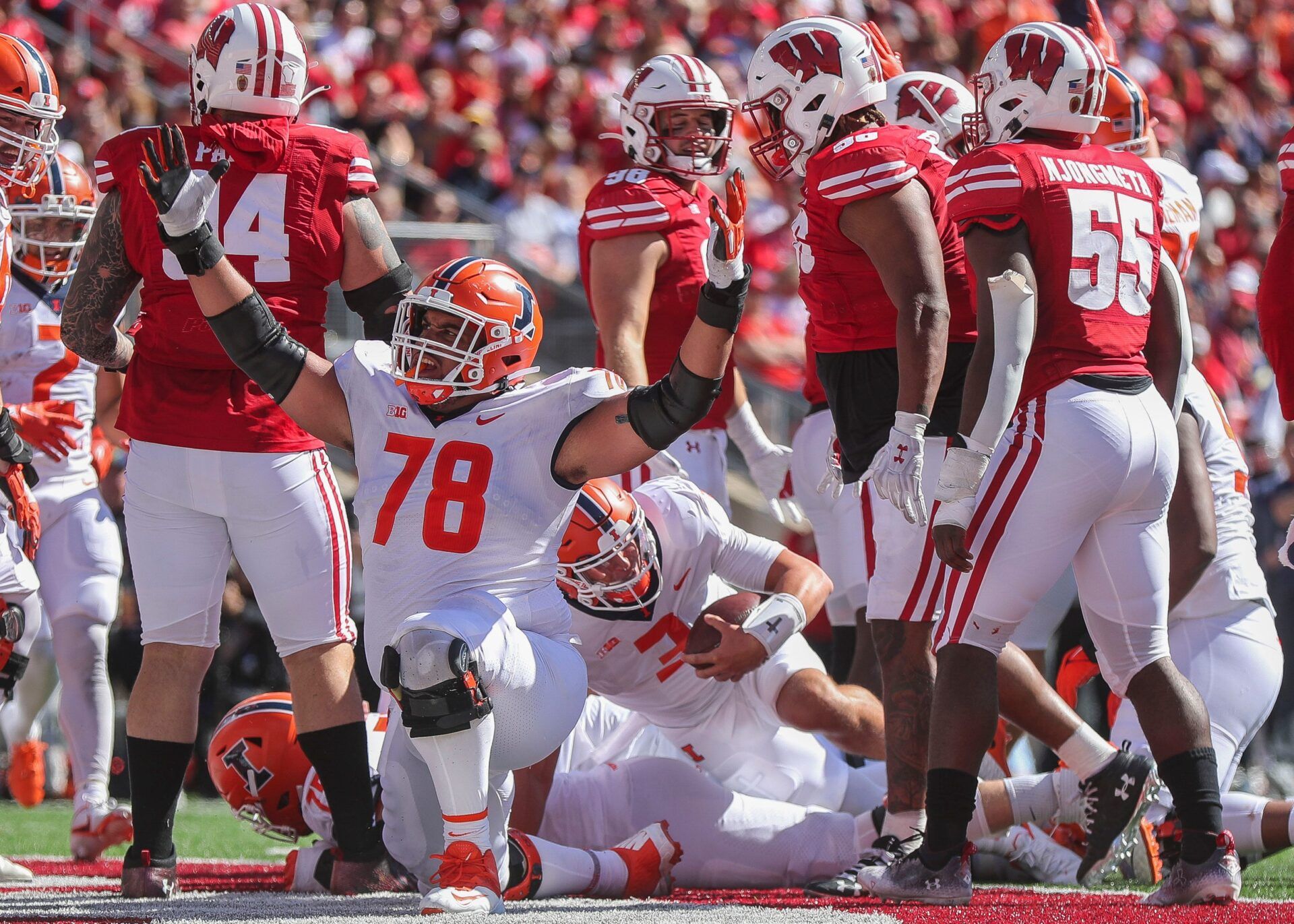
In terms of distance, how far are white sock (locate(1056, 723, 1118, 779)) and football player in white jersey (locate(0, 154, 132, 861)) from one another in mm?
2622

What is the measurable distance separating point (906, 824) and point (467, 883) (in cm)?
111

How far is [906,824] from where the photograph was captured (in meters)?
3.84

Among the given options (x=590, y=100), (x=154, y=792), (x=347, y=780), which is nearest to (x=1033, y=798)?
(x=347, y=780)

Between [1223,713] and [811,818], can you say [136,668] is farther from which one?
[1223,713]

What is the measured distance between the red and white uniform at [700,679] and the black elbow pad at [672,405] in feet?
3.13

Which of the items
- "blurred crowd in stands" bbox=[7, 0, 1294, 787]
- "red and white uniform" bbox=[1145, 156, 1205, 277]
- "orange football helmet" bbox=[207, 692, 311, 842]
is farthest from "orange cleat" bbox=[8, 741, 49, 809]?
"red and white uniform" bbox=[1145, 156, 1205, 277]

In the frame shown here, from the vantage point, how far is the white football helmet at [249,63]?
12.9 feet

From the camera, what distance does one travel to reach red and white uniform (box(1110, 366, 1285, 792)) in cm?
435

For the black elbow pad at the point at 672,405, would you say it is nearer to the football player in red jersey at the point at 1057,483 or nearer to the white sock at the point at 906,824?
the football player in red jersey at the point at 1057,483

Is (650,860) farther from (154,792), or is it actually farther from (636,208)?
(636,208)

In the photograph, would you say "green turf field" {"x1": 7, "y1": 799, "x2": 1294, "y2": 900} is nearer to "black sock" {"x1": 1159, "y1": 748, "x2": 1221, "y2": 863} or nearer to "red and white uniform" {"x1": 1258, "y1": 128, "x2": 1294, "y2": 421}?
"black sock" {"x1": 1159, "y1": 748, "x2": 1221, "y2": 863}

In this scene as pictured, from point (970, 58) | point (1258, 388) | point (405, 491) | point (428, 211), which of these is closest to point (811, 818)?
point (405, 491)

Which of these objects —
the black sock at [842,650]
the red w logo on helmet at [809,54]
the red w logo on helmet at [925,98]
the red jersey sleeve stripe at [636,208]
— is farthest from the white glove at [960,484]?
the black sock at [842,650]

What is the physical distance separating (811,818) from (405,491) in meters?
1.44
